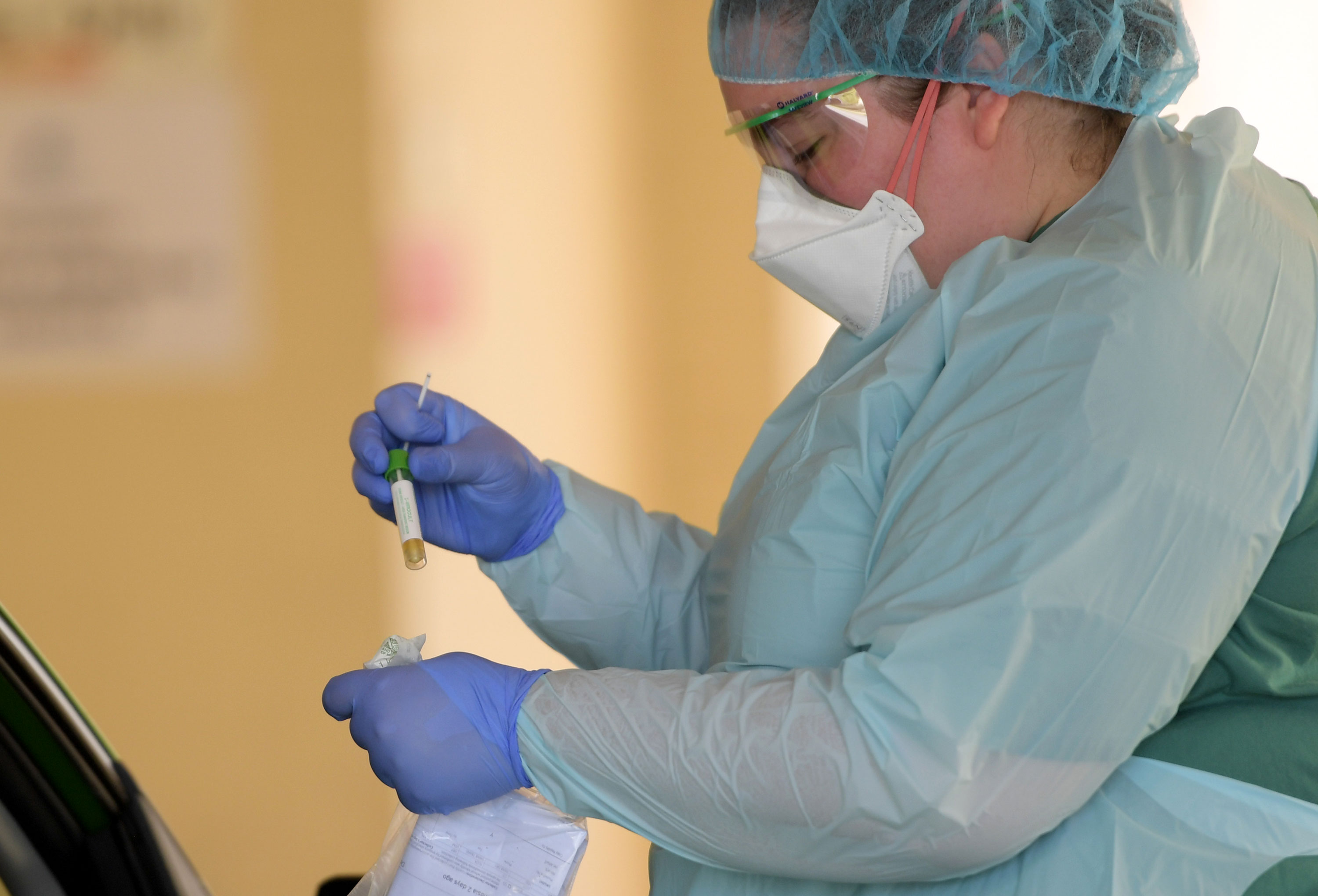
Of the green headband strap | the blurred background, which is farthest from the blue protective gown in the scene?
the blurred background

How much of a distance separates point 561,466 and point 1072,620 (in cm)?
80

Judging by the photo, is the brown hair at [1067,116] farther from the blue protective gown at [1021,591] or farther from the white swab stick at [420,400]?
the white swab stick at [420,400]

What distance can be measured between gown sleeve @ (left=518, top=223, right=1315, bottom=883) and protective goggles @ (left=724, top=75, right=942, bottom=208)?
27 centimetres

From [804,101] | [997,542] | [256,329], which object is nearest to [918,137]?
[804,101]

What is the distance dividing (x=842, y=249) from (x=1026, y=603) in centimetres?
49

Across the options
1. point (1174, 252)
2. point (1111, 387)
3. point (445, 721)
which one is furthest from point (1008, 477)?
point (445, 721)

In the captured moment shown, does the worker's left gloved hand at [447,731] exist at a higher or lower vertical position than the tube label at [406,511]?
lower

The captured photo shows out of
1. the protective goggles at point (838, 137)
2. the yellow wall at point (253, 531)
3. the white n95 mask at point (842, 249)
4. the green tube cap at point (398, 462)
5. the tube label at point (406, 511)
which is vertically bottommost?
the yellow wall at point (253, 531)

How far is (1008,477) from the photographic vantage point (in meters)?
0.74

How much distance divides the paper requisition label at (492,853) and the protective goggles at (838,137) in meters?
0.64

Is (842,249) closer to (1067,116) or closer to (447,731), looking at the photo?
(1067,116)

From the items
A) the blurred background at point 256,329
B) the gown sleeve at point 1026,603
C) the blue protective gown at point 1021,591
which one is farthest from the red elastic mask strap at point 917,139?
the blurred background at point 256,329

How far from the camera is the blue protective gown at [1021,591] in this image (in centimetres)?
71

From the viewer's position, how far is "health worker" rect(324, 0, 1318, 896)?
72cm
